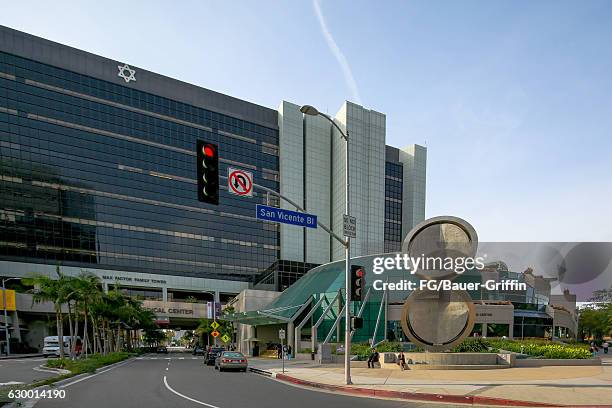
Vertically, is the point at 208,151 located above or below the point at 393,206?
below

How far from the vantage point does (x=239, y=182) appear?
603 inches

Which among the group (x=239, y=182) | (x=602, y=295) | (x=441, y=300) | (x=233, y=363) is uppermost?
(x=239, y=182)

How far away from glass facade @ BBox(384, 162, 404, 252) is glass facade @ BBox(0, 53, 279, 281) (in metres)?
30.6

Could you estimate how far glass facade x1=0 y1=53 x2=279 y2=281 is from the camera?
91.2 m

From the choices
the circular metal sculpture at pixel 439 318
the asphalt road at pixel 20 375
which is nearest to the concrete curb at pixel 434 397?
the circular metal sculpture at pixel 439 318

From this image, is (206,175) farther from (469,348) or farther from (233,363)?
(469,348)

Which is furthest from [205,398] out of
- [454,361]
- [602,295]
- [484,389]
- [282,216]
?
[602,295]

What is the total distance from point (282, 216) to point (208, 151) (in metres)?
4.63

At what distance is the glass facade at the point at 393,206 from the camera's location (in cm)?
11975

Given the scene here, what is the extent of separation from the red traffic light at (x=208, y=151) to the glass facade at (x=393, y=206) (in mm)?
108358

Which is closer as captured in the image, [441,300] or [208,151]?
[208,151]

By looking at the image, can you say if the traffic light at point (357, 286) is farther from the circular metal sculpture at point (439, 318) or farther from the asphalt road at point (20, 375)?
the asphalt road at point (20, 375)

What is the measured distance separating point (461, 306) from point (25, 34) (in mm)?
106949

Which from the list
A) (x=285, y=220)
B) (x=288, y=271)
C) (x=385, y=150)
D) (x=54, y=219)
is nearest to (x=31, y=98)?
(x=54, y=219)
